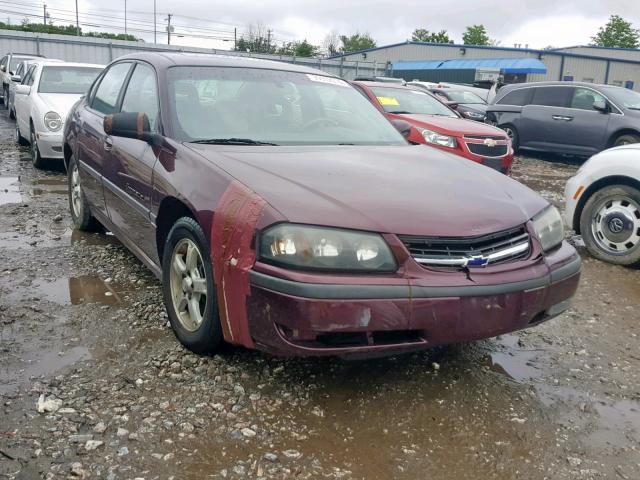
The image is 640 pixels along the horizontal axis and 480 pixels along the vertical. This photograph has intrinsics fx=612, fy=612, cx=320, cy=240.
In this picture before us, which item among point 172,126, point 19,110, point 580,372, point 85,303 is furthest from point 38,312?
point 19,110

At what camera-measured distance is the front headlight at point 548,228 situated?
303 centimetres

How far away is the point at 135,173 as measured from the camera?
→ 3.77 meters

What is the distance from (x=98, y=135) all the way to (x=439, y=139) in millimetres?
5197

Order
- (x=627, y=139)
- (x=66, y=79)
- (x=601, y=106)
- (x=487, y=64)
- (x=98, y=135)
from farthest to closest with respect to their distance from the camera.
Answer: (x=487, y=64), (x=601, y=106), (x=627, y=139), (x=66, y=79), (x=98, y=135)

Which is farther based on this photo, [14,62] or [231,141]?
[14,62]

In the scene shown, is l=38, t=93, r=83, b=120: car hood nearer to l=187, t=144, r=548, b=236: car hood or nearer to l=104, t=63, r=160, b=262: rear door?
l=104, t=63, r=160, b=262: rear door

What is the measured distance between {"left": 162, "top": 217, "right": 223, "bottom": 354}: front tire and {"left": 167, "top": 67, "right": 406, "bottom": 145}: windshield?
0.62 metres

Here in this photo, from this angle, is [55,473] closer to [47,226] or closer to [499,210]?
[499,210]

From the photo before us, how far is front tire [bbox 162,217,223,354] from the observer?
2.97 metres

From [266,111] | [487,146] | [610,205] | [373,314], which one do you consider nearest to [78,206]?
[266,111]

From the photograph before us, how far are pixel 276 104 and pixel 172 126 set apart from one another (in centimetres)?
71

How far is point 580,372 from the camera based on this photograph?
131 inches

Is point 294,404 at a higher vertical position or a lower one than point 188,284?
lower

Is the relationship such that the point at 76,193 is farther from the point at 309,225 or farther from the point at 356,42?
the point at 356,42
